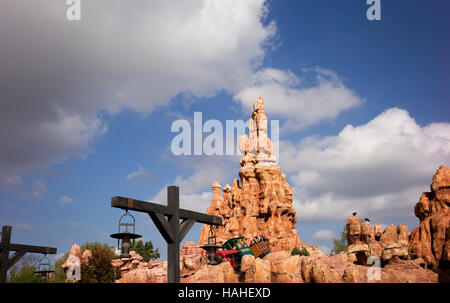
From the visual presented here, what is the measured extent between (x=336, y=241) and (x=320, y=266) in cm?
5028

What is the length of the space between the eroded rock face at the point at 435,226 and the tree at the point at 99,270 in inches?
1012

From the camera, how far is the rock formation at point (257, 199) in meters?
53.5

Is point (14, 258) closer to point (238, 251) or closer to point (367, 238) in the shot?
point (238, 251)

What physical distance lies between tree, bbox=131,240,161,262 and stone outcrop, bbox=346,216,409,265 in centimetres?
3608

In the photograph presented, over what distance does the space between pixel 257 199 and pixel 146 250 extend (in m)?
21.2

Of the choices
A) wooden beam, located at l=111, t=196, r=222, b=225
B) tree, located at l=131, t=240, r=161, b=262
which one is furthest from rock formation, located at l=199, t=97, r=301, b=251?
wooden beam, located at l=111, t=196, r=222, b=225

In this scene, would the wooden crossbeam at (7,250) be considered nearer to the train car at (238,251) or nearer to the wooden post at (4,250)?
the wooden post at (4,250)

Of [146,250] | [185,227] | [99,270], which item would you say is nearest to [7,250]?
[185,227]

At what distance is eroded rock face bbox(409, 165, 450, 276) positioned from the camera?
2600 cm

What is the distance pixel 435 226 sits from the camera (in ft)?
88.7

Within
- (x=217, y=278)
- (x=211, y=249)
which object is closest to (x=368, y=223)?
(x=217, y=278)

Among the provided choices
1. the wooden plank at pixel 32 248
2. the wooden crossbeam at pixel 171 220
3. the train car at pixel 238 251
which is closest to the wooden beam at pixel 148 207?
the wooden crossbeam at pixel 171 220

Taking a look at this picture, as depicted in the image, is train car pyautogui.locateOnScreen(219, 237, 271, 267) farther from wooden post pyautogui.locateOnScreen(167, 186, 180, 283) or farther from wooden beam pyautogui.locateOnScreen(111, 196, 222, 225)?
wooden post pyautogui.locateOnScreen(167, 186, 180, 283)
